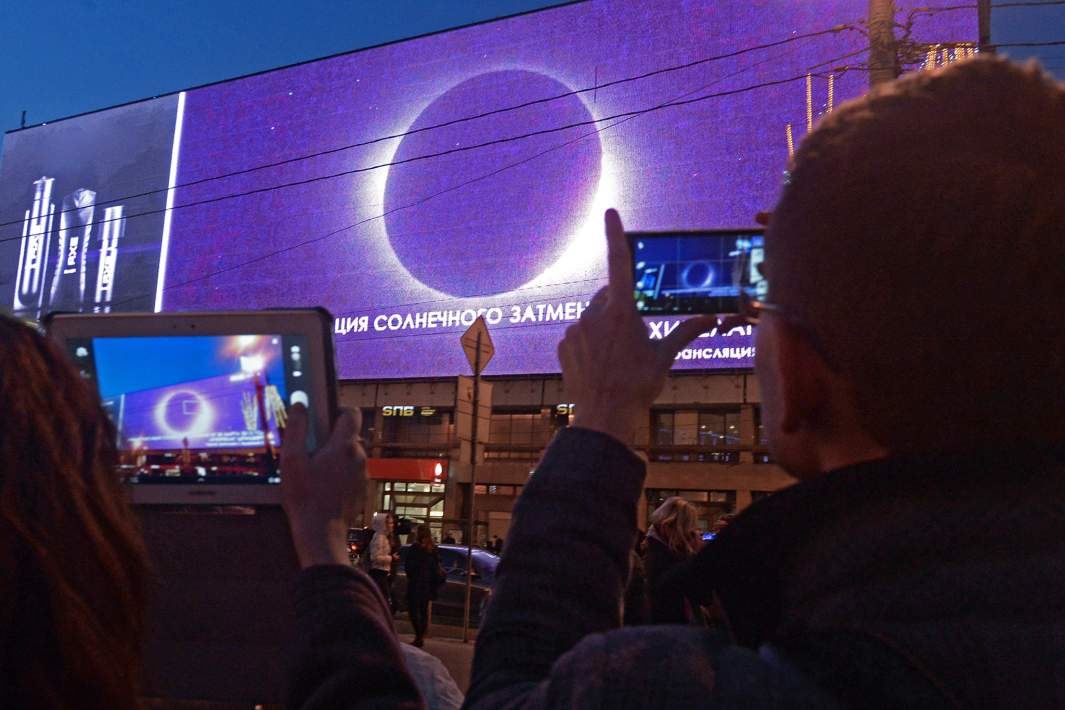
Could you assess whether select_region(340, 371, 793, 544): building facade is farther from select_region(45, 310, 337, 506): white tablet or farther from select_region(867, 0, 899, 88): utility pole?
select_region(45, 310, 337, 506): white tablet

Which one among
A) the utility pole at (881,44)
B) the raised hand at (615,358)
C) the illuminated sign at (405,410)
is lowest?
the raised hand at (615,358)

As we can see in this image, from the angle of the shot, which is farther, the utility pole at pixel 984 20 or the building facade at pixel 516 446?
the building facade at pixel 516 446

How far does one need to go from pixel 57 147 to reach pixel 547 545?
37.9 m

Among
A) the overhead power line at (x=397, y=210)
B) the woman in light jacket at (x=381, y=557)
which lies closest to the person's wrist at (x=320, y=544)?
the woman in light jacket at (x=381, y=557)

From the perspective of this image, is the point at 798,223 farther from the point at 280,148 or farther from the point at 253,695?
the point at 280,148

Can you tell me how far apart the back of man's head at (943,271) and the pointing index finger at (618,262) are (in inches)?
8.9

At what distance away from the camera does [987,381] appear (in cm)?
86

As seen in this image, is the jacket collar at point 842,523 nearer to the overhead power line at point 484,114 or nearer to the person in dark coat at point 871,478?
the person in dark coat at point 871,478

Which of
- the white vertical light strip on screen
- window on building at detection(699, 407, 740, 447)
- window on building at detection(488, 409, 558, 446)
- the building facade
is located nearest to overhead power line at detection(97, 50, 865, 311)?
the white vertical light strip on screen

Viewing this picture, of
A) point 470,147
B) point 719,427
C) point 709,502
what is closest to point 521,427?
point 719,427

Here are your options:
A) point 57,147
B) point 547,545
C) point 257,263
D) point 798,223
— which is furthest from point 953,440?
point 57,147

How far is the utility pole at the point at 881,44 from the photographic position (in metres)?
7.63

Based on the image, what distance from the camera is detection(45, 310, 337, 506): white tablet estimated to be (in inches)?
53.3

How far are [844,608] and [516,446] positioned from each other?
28180mm
